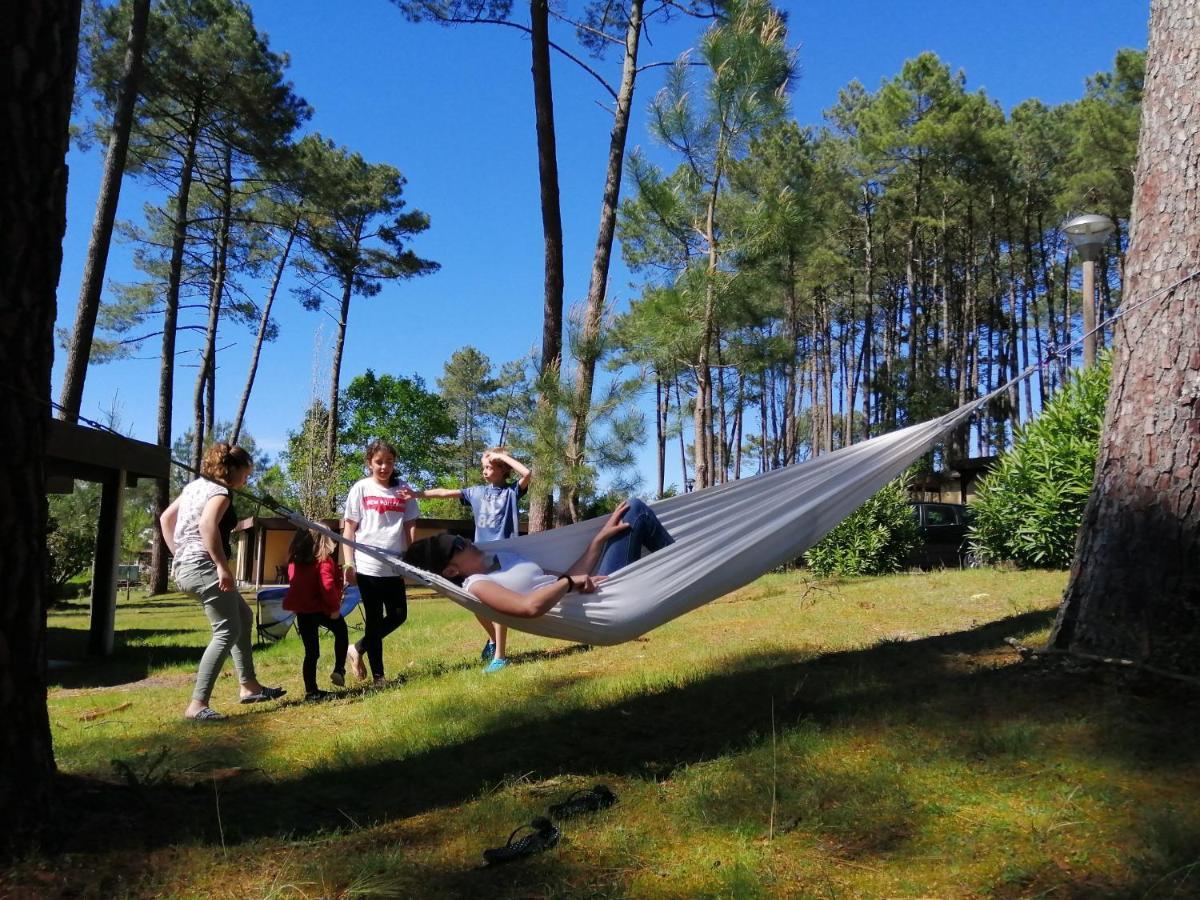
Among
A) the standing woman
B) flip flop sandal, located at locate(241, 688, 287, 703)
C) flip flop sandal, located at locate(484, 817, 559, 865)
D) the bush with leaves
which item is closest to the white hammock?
flip flop sandal, located at locate(484, 817, 559, 865)

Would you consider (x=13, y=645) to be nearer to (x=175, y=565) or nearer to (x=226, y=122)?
(x=175, y=565)

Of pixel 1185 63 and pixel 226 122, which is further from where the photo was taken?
pixel 226 122

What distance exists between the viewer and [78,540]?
15422 millimetres

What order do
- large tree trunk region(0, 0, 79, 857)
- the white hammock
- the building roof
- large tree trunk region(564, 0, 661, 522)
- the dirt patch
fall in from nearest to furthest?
large tree trunk region(0, 0, 79, 857) < the white hammock < the dirt patch < the building roof < large tree trunk region(564, 0, 661, 522)

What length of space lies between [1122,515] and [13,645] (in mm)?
2999

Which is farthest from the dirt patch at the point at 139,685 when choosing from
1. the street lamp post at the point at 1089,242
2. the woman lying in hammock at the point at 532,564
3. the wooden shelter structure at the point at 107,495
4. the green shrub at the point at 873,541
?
the street lamp post at the point at 1089,242

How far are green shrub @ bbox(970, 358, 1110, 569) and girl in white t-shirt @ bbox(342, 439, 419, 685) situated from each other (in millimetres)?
4778

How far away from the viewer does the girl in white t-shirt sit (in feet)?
13.5

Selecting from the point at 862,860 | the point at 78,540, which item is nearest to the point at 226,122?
the point at 78,540

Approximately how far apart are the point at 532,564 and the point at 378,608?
160 cm

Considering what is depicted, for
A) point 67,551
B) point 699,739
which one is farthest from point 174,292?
point 699,739

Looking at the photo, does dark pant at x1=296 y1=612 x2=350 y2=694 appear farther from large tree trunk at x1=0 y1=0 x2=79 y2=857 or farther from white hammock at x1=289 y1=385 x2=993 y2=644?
large tree trunk at x1=0 y1=0 x2=79 y2=857

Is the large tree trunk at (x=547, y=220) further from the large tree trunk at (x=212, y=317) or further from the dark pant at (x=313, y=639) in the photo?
the large tree trunk at (x=212, y=317)

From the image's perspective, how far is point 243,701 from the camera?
13.1 ft
